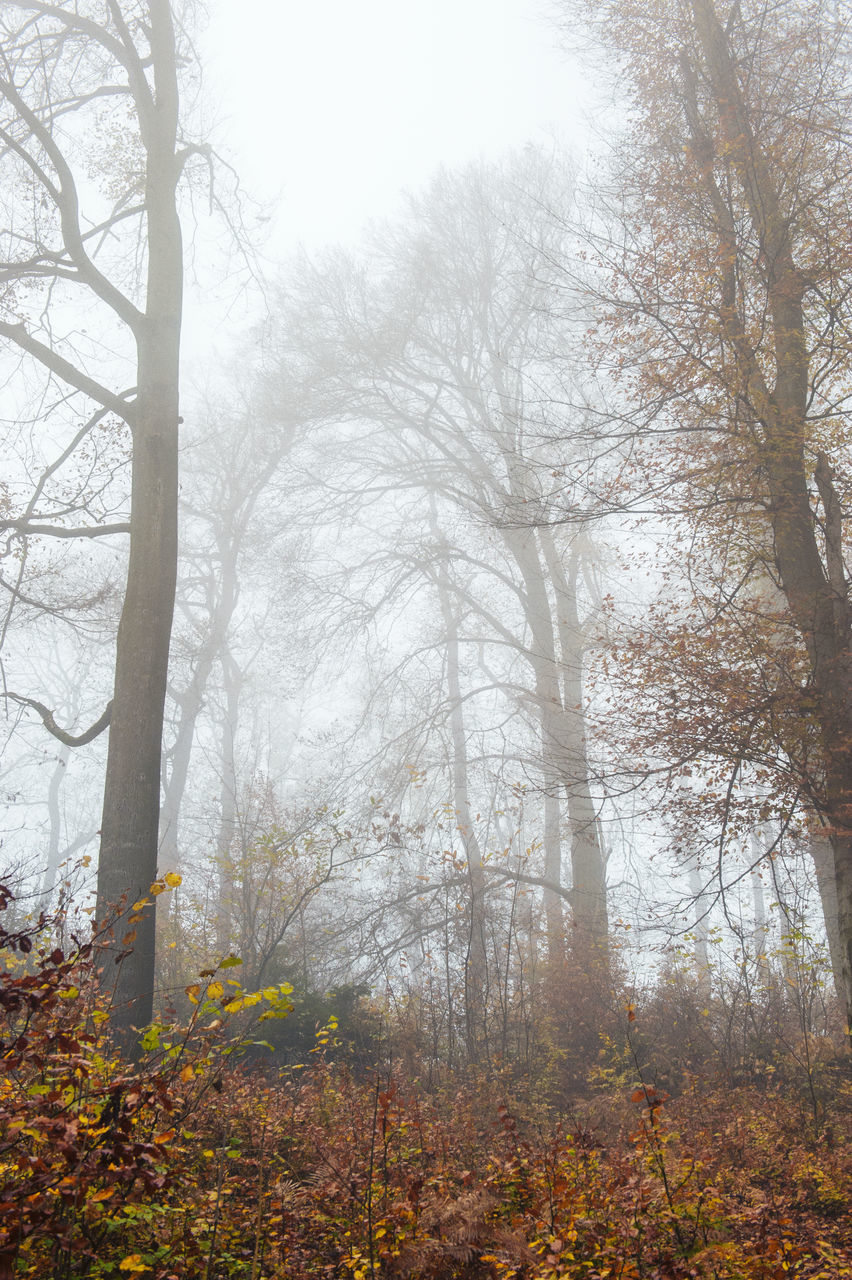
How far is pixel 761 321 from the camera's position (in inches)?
260

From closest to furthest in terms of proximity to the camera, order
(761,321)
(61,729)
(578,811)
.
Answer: (61,729) → (761,321) → (578,811)

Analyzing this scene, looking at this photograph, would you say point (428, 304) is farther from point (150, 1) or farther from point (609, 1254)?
point (609, 1254)

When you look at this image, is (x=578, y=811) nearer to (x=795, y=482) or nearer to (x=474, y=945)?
(x=474, y=945)

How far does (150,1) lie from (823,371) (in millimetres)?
7932

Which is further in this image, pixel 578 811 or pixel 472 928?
pixel 578 811

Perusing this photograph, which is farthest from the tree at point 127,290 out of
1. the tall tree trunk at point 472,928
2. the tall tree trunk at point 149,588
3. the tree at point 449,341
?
the tree at point 449,341

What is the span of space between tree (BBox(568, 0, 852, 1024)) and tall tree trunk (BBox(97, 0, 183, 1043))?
13.8 ft

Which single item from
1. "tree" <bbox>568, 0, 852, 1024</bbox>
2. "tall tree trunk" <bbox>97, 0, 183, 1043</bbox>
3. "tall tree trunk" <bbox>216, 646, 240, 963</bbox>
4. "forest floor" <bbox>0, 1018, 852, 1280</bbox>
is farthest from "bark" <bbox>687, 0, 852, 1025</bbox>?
"tall tree trunk" <bbox>216, 646, 240, 963</bbox>

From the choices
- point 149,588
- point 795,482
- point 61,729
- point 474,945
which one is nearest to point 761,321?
point 795,482

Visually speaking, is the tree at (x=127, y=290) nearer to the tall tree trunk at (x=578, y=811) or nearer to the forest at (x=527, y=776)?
the forest at (x=527, y=776)

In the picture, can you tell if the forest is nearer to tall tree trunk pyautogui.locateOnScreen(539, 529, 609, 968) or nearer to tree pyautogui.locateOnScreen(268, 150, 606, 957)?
tall tree trunk pyautogui.locateOnScreen(539, 529, 609, 968)

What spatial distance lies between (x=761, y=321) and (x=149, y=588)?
5.67 metres

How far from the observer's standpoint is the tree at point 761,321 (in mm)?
6359

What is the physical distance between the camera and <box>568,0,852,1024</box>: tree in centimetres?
636
